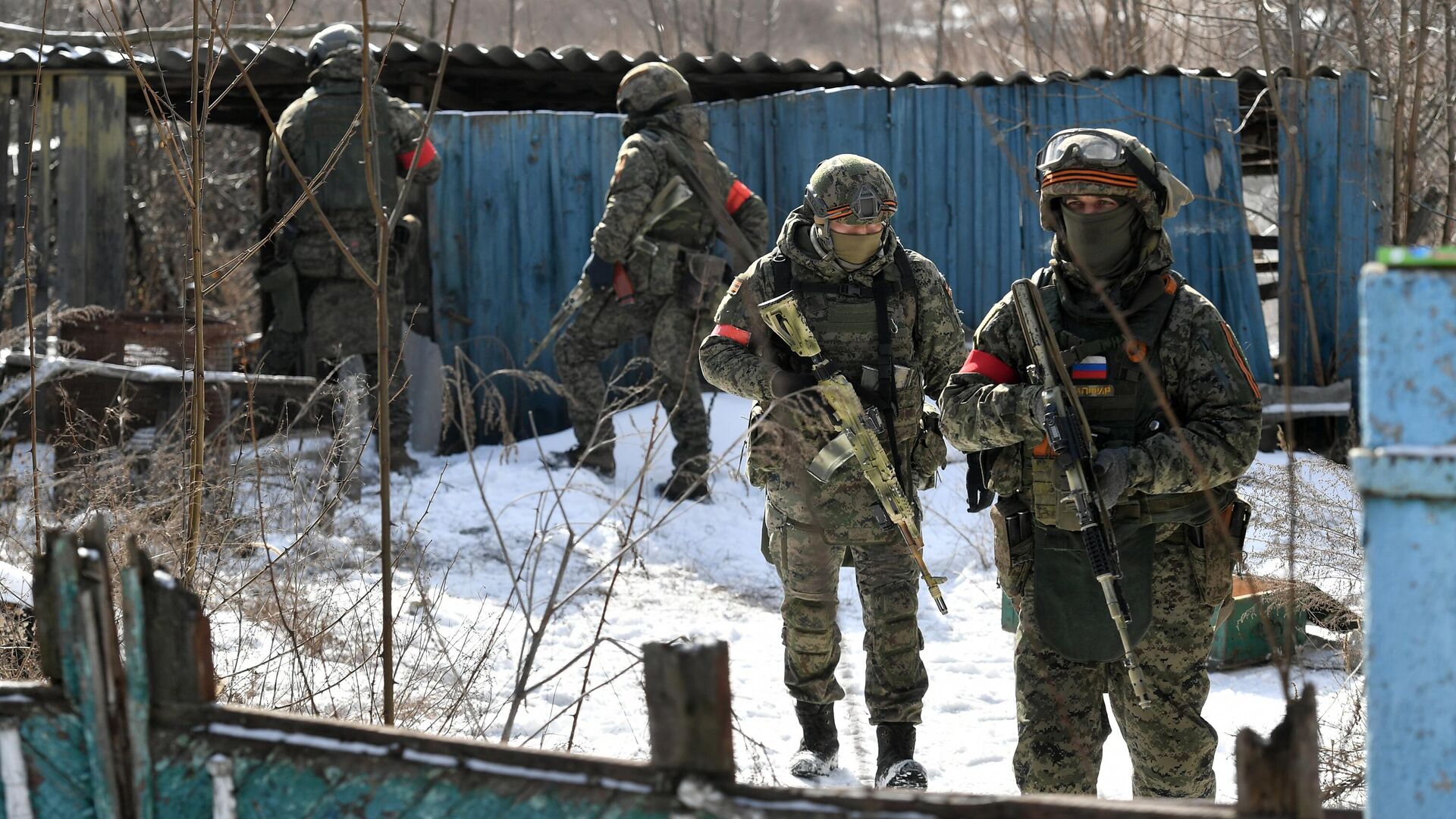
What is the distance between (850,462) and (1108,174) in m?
1.30

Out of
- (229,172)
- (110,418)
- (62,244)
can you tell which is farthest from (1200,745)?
(229,172)

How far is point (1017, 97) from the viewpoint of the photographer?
8789 mm

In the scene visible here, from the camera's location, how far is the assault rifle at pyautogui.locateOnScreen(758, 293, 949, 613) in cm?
414

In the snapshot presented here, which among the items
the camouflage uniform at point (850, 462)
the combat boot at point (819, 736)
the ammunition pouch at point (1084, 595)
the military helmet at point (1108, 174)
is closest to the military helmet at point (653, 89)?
the camouflage uniform at point (850, 462)

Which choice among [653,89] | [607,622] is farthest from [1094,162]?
[653,89]

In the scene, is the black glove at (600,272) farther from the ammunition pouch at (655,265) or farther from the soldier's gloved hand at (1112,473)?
the soldier's gloved hand at (1112,473)

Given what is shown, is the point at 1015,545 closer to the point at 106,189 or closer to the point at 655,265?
the point at 655,265

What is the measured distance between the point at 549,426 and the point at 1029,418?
243 inches

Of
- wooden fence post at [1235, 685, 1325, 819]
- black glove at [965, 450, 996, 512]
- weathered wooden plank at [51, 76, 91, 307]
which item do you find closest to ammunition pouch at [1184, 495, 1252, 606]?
black glove at [965, 450, 996, 512]

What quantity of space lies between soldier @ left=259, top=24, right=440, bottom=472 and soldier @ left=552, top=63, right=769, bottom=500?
0.99 meters

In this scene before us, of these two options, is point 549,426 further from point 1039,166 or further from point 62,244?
point 1039,166

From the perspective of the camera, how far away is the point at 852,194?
419 cm

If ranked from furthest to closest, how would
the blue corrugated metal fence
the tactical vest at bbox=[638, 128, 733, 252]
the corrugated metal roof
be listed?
the blue corrugated metal fence → the corrugated metal roof → the tactical vest at bbox=[638, 128, 733, 252]

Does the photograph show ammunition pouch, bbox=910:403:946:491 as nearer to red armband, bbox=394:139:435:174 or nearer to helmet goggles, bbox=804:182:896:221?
helmet goggles, bbox=804:182:896:221
